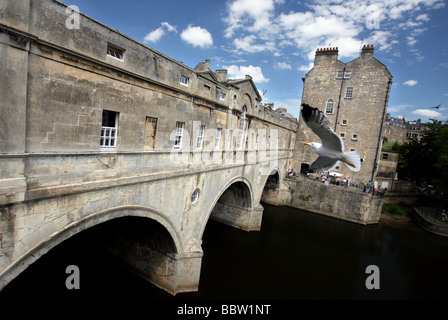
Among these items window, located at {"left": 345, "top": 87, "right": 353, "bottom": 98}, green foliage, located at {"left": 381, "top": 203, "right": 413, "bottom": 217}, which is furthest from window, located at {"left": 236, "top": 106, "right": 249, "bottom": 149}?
green foliage, located at {"left": 381, "top": 203, "right": 413, "bottom": 217}

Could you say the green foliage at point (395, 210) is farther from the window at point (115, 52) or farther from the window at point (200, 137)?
the window at point (115, 52)

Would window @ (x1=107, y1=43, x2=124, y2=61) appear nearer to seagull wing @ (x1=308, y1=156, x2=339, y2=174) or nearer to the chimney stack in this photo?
seagull wing @ (x1=308, y1=156, x2=339, y2=174)

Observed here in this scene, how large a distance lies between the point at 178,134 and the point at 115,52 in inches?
140

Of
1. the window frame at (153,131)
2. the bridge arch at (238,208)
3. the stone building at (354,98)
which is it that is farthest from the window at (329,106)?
the window frame at (153,131)

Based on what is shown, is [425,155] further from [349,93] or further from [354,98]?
[349,93]

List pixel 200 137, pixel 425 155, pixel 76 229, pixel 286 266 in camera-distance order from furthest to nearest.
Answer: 1. pixel 425 155
2. pixel 286 266
3. pixel 200 137
4. pixel 76 229

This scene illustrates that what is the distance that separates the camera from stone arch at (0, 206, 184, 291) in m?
5.08

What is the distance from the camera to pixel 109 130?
696 centimetres

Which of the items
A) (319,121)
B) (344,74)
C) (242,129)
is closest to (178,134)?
(319,121)

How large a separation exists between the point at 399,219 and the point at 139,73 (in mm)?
27680

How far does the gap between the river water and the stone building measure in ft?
27.1

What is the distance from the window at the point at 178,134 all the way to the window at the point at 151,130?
44.3 inches

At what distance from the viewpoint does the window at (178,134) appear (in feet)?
30.8
